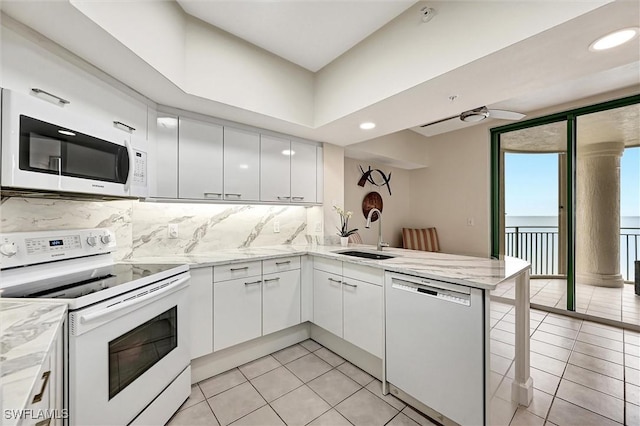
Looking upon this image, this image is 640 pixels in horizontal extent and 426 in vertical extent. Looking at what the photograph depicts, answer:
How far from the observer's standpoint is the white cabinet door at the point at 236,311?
6.83ft

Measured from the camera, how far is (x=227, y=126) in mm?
2449

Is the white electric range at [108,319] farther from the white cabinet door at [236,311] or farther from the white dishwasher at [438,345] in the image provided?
the white dishwasher at [438,345]

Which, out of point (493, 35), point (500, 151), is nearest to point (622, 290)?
point (500, 151)

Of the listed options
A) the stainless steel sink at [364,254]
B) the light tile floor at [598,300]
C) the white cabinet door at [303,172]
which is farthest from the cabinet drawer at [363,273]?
the light tile floor at [598,300]

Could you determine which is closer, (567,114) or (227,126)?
(227,126)

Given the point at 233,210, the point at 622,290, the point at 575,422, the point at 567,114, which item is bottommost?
the point at 575,422

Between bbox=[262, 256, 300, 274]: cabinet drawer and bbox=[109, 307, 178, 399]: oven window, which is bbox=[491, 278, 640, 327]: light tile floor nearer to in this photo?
bbox=[262, 256, 300, 274]: cabinet drawer

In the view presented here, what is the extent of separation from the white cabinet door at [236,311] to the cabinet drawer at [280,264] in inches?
4.8

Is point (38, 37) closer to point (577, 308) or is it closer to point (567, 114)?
point (567, 114)

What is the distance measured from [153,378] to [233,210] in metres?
1.61

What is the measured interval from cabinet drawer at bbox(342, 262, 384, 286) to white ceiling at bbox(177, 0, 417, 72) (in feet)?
5.95

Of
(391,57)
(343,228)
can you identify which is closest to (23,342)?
(391,57)

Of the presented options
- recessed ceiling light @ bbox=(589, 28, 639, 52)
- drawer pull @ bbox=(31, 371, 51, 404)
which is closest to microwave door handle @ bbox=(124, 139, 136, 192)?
drawer pull @ bbox=(31, 371, 51, 404)

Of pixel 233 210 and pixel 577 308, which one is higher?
pixel 233 210
